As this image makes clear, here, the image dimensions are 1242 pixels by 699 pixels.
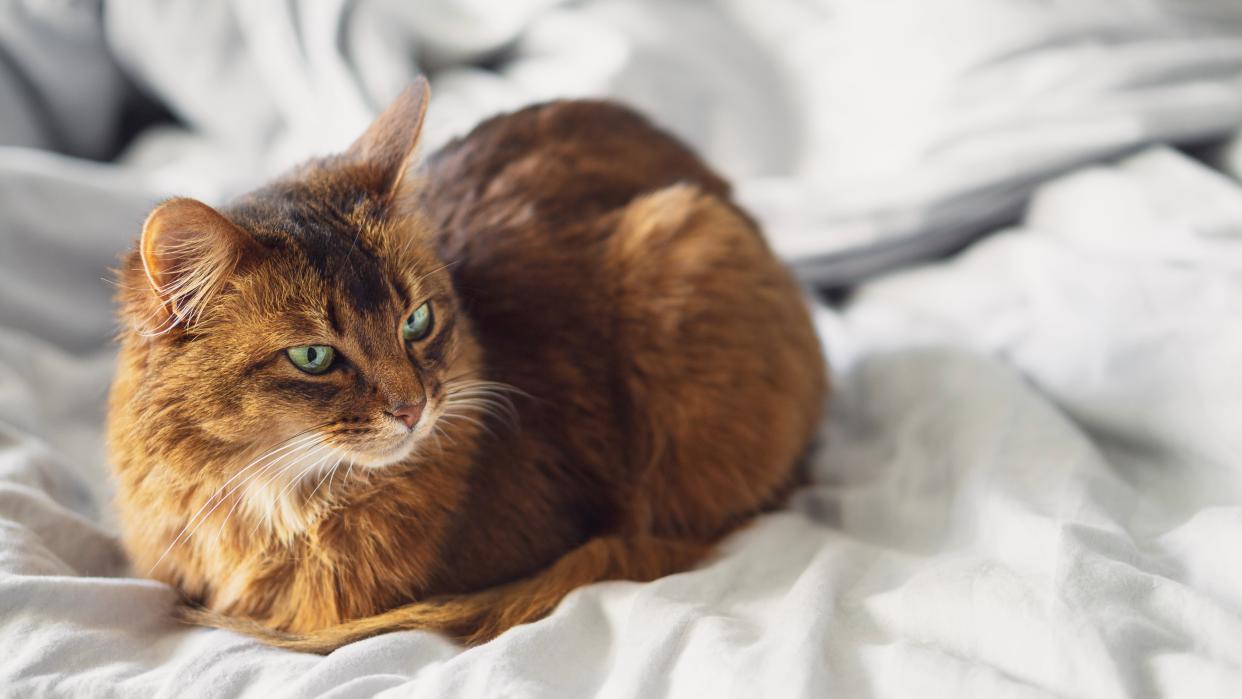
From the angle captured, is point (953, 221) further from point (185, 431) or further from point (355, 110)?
point (185, 431)

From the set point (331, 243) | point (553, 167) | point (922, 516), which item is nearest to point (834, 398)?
point (922, 516)

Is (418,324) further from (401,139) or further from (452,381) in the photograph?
(401,139)

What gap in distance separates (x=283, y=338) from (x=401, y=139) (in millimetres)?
333

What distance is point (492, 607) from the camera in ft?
4.16

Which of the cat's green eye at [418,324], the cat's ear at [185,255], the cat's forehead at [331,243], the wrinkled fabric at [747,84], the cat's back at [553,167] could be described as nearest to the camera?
the cat's ear at [185,255]

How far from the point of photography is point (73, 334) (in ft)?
5.98

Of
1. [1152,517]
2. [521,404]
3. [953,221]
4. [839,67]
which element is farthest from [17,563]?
[839,67]

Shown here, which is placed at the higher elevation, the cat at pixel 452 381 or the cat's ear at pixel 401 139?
the cat's ear at pixel 401 139

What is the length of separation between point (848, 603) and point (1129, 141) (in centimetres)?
129

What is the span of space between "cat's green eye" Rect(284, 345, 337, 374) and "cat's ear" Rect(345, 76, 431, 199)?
0.82ft

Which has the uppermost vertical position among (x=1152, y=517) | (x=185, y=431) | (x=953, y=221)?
(x=185, y=431)

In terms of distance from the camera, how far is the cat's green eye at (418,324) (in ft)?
4.14

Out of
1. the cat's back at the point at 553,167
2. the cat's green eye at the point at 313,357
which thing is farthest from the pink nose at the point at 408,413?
the cat's back at the point at 553,167

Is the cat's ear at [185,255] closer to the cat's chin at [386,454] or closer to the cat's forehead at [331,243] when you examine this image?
the cat's forehead at [331,243]
